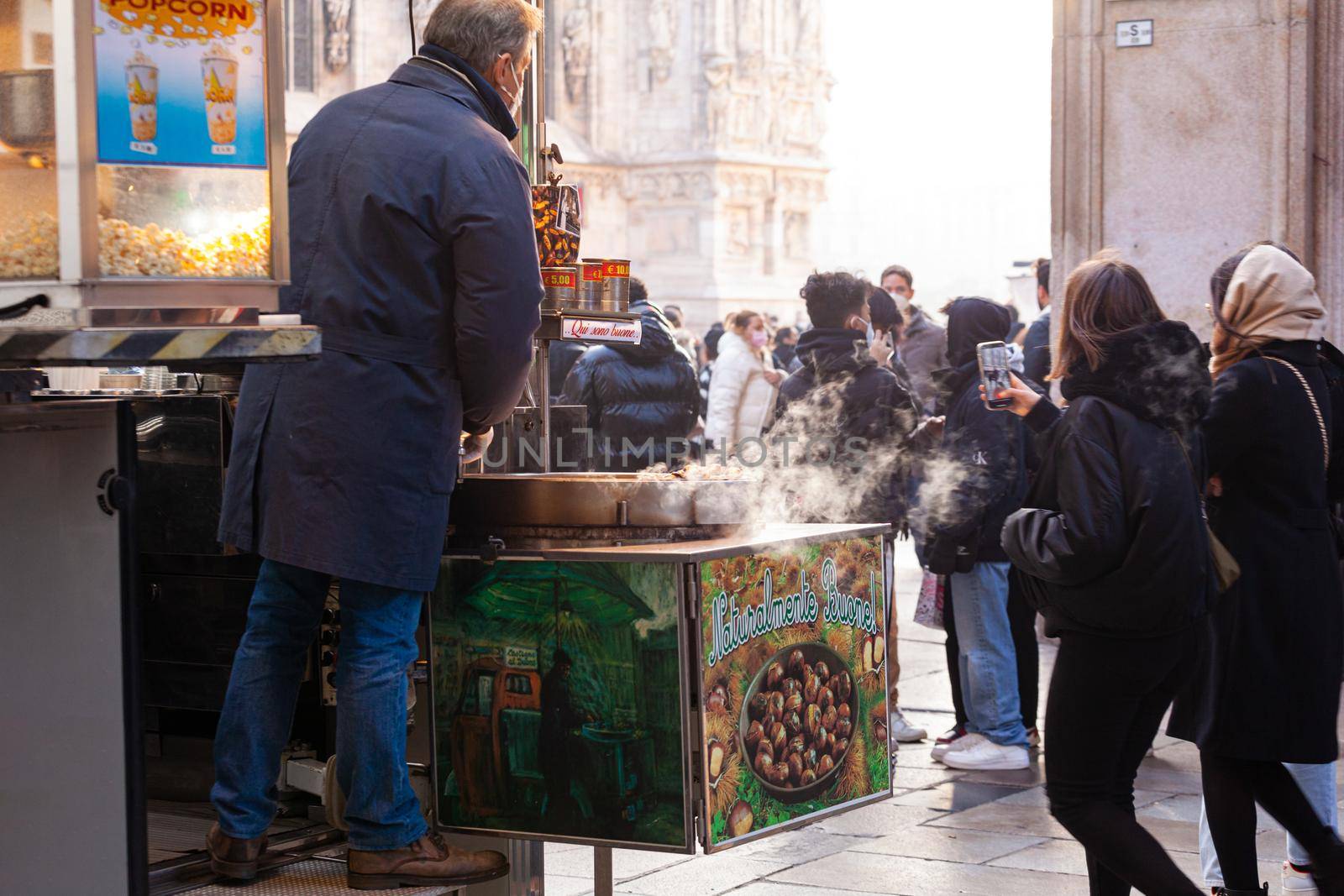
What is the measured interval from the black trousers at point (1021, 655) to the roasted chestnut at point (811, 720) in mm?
3041

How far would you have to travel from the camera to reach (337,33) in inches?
1102

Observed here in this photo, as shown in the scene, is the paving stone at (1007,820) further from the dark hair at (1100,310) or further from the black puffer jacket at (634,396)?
the black puffer jacket at (634,396)

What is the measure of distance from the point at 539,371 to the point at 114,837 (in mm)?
1853

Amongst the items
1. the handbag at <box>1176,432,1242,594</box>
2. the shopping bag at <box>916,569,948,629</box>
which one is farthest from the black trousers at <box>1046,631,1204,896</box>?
the shopping bag at <box>916,569,948,629</box>

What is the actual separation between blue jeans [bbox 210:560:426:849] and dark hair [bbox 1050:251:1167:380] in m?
1.61

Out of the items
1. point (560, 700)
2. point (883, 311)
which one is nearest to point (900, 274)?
point (883, 311)

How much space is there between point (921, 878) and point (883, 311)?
396 centimetres

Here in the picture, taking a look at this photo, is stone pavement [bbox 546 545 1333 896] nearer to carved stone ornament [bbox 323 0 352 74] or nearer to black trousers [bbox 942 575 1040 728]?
black trousers [bbox 942 575 1040 728]

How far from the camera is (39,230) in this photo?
2424 mm

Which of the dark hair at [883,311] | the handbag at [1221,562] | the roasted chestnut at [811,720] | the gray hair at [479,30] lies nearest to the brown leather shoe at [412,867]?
the roasted chestnut at [811,720]

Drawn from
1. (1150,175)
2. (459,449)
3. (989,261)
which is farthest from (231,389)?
(989,261)

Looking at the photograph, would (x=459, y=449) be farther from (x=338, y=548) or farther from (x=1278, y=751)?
(x=1278, y=751)

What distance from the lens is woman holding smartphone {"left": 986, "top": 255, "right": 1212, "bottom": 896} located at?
3680mm

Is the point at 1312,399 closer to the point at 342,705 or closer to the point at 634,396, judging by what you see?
the point at 342,705
